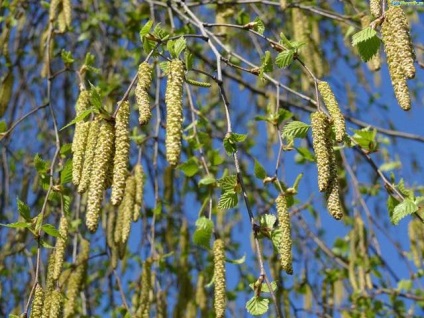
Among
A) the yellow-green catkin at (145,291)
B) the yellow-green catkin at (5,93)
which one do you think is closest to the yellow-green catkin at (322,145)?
the yellow-green catkin at (145,291)

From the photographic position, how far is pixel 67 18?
256 cm

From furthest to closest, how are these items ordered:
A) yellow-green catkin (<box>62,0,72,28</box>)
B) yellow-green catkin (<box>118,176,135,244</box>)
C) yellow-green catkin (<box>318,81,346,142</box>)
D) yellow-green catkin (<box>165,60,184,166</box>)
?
yellow-green catkin (<box>62,0,72,28</box>)
yellow-green catkin (<box>118,176,135,244</box>)
yellow-green catkin (<box>318,81,346,142</box>)
yellow-green catkin (<box>165,60,184,166</box>)

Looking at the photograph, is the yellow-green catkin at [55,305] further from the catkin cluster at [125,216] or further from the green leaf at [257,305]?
the green leaf at [257,305]

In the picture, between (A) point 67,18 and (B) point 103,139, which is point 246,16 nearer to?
(A) point 67,18

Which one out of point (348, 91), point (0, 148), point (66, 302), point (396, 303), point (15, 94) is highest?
point (348, 91)

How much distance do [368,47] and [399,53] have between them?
0.47 ft

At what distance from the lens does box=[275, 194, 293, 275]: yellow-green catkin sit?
147 cm

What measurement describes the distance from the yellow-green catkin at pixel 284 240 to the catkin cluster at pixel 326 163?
0.13 meters

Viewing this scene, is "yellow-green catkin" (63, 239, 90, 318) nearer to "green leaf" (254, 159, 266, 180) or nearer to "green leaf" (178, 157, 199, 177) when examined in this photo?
"green leaf" (178, 157, 199, 177)

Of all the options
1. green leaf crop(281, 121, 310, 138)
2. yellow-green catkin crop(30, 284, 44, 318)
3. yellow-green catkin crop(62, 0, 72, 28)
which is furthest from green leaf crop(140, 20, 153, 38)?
yellow-green catkin crop(62, 0, 72, 28)

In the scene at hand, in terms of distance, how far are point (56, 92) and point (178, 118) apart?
3175mm

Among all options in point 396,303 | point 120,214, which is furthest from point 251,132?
point 120,214

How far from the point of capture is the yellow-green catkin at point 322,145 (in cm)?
145

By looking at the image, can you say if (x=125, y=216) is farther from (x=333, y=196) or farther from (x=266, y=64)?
(x=333, y=196)
